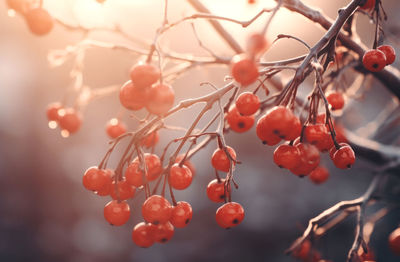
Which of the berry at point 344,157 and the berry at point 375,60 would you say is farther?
the berry at point 375,60

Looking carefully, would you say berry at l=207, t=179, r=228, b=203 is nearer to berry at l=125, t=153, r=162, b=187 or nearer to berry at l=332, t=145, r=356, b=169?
berry at l=125, t=153, r=162, b=187

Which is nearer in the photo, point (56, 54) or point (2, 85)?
point (56, 54)

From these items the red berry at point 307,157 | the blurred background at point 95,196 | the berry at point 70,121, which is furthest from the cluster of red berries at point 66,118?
the blurred background at point 95,196

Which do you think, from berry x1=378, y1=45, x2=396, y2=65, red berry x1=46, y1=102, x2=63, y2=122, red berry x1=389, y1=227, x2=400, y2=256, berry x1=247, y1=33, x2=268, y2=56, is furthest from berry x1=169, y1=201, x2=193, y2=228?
red berry x1=46, y1=102, x2=63, y2=122

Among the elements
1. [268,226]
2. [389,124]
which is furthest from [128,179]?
[268,226]

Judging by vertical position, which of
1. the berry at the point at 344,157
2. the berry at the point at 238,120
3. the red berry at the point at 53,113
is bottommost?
the berry at the point at 344,157

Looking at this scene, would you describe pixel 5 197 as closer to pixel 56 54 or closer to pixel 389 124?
pixel 56 54

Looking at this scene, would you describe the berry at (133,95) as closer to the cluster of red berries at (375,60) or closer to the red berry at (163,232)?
the red berry at (163,232)
